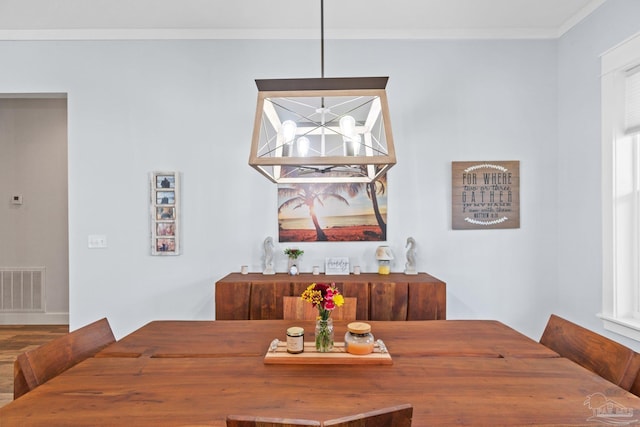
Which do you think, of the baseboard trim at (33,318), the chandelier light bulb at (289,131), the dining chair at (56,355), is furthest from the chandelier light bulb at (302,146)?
the baseboard trim at (33,318)

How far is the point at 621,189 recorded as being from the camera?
230 centimetres

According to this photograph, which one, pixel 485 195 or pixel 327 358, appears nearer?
pixel 327 358

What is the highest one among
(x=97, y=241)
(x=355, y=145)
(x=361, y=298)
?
(x=355, y=145)

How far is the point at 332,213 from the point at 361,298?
77cm

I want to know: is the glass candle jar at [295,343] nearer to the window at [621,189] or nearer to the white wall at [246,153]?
the white wall at [246,153]

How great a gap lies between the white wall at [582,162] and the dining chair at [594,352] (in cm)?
112

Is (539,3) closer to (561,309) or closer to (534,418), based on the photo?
(561,309)

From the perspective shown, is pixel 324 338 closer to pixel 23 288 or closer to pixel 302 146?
pixel 302 146

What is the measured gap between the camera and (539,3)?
251 centimetres

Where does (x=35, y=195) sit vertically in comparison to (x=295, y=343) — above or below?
above

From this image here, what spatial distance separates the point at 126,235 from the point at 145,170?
58cm

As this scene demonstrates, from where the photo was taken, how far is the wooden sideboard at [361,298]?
2.48 meters

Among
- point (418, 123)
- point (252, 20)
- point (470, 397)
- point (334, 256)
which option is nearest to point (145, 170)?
point (252, 20)

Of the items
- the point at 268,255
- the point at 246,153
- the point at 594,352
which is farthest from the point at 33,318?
the point at 594,352
